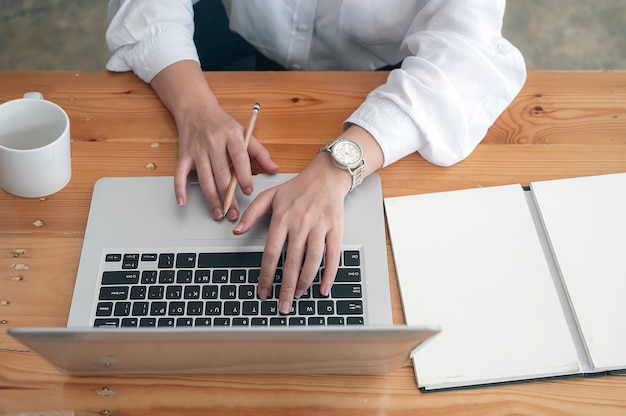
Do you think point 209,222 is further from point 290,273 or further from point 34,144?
point 34,144

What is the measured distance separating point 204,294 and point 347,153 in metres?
0.26

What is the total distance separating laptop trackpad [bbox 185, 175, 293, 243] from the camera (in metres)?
0.85

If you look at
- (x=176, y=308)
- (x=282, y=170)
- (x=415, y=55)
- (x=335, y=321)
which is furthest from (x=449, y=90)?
(x=176, y=308)

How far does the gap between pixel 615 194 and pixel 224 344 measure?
1.84 feet

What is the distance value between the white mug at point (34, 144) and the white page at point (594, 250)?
2.03 ft

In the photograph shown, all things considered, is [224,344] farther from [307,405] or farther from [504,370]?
[504,370]

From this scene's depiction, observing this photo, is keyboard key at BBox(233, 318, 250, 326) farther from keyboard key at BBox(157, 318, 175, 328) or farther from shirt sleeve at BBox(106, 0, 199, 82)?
shirt sleeve at BBox(106, 0, 199, 82)

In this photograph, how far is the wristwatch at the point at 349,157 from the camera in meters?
0.87

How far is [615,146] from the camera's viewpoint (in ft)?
3.10

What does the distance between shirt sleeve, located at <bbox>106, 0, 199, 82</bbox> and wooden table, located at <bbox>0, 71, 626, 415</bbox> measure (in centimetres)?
3

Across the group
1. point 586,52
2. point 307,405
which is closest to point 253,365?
point 307,405

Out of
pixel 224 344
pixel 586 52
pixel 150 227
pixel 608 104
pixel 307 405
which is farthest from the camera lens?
pixel 586 52

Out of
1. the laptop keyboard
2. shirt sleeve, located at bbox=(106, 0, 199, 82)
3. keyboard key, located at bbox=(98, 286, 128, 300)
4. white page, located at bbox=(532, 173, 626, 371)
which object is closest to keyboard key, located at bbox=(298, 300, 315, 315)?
the laptop keyboard

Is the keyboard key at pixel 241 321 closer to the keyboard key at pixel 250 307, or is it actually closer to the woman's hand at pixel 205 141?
the keyboard key at pixel 250 307
